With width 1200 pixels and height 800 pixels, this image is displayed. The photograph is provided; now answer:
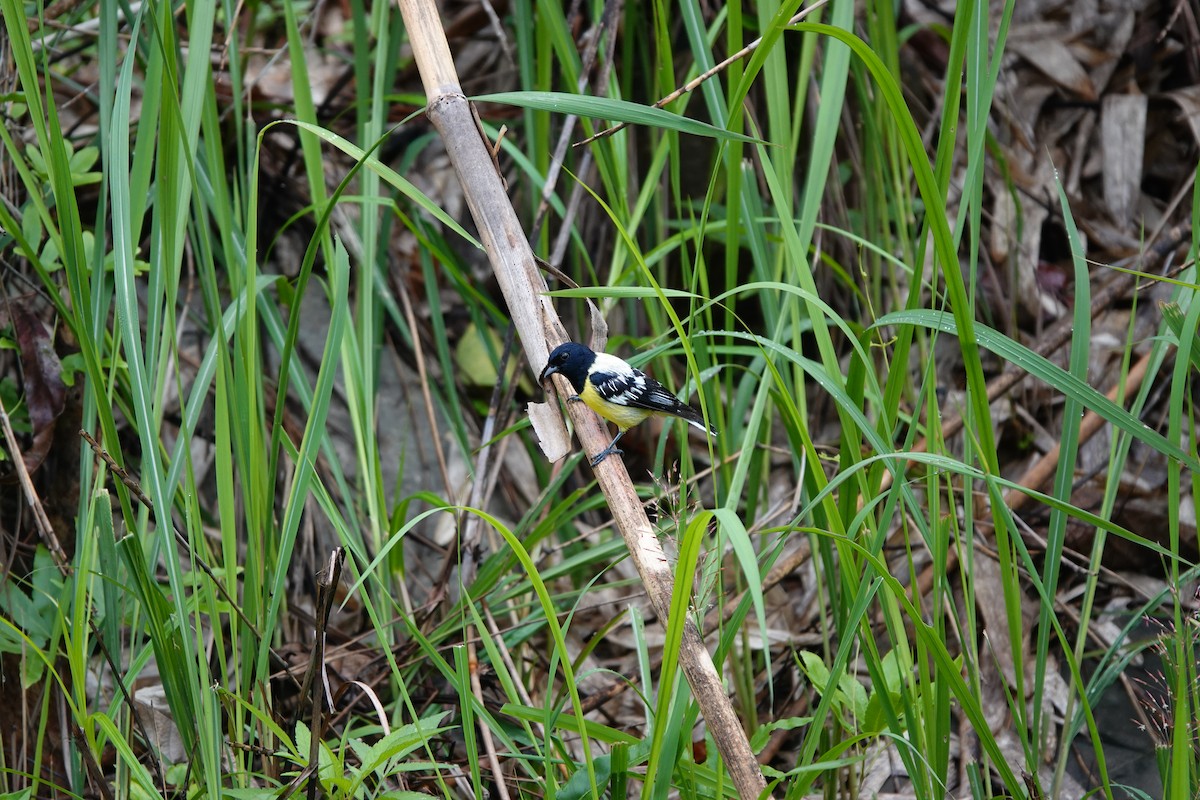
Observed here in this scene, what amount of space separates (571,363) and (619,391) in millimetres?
717

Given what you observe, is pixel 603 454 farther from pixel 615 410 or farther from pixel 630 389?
pixel 615 410

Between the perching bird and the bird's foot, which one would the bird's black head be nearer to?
the perching bird

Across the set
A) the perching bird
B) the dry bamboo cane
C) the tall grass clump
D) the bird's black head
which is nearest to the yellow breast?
the perching bird

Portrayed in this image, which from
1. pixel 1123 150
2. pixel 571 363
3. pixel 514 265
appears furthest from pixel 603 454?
pixel 1123 150

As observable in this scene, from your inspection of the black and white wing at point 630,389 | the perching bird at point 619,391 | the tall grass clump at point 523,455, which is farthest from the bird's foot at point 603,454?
the black and white wing at point 630,389

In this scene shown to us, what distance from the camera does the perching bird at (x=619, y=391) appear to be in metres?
3.05

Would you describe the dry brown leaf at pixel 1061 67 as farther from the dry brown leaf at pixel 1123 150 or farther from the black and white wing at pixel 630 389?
the black and white wing at pixel 630 389

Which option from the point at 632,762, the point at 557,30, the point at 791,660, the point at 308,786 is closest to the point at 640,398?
the point at 791,660

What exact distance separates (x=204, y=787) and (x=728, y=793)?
3.96 feet

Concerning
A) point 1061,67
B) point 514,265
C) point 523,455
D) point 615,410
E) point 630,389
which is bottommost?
point 523,455

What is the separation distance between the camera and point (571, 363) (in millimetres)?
2779

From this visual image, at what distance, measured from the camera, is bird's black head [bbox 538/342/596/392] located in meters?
2.37

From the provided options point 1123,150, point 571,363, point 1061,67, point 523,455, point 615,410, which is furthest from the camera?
point 1061,67

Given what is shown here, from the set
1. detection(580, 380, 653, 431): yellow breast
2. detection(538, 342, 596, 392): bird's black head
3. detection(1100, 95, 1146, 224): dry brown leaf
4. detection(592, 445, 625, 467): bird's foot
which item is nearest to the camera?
detection(592, 445, 625, 467): bird's foot
